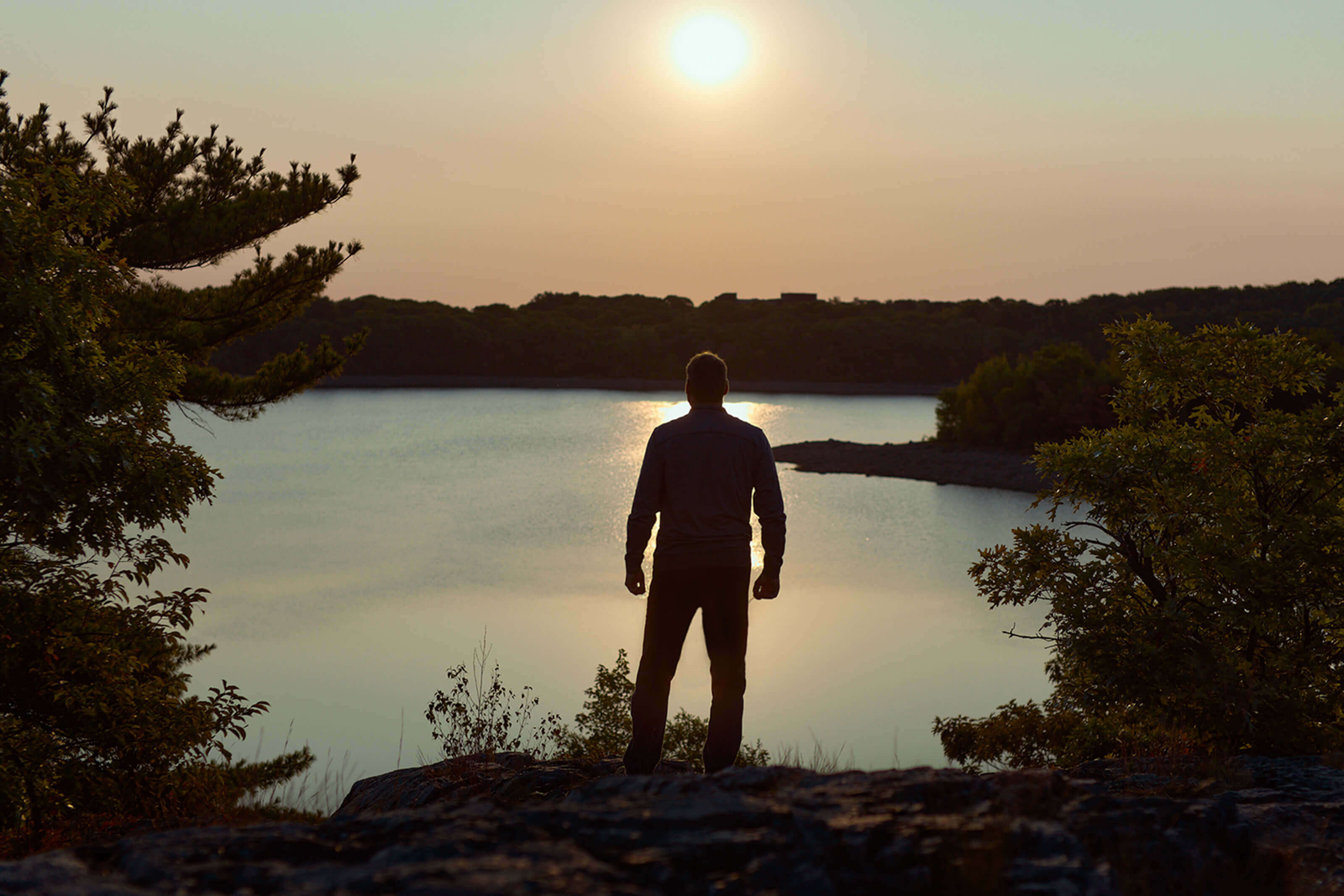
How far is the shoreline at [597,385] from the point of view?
144625 millimetres

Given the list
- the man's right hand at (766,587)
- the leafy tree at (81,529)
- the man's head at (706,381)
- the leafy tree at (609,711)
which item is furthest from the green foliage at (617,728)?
the man's head at (706,381)

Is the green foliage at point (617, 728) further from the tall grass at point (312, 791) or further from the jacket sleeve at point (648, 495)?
the jacket sleeve at point (648, 495)

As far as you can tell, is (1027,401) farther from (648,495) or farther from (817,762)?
(648,495)

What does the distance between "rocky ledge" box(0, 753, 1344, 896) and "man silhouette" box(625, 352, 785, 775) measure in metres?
1.70

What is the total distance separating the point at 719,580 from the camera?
502 cm

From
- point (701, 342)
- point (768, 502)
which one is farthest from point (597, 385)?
point (768, 502)

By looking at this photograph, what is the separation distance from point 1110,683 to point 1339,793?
253 cm

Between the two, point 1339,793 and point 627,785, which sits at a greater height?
point 1339,793

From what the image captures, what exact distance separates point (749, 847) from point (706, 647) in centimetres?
244

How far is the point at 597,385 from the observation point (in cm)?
14650

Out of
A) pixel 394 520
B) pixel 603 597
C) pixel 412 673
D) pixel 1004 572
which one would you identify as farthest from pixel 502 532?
pixel 1004 572

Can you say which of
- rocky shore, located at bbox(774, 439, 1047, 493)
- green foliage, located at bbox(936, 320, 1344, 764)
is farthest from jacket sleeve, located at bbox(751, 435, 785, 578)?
rocky shore, located at bbox(774, 439, 1047, 493)

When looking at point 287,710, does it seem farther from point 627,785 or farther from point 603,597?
point 627,785

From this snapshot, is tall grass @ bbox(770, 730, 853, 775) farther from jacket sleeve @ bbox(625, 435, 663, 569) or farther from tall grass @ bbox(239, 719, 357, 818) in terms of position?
tall grass @ bbox(239, 719, 357, 818)
